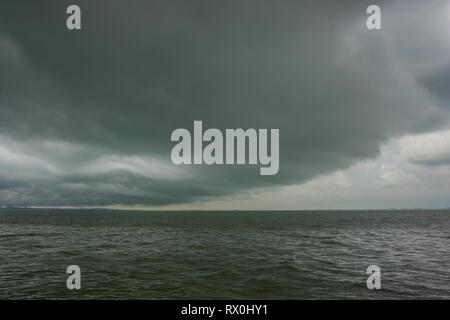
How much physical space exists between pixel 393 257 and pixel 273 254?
13512mm

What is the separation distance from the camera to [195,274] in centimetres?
2059

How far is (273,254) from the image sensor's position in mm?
30031

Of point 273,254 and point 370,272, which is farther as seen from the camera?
point 273,254
